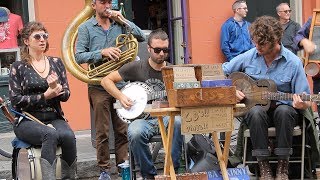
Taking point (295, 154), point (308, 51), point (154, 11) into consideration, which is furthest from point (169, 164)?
point (154, 11)

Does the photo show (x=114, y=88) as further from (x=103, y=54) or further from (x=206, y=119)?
(x=206, y=119)

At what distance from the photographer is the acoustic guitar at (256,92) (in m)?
6.30

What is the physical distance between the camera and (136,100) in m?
6.46

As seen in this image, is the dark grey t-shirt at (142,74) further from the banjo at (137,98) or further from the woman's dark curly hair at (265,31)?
the woman's dark curly hair at (265,31)

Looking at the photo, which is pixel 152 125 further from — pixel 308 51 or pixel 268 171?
pixel 308 51

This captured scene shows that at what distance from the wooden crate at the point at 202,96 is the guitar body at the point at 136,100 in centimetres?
86

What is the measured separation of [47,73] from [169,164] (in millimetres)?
1598

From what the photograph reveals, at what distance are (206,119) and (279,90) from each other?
121cm

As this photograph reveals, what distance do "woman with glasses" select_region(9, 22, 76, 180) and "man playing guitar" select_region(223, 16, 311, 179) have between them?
1560mm

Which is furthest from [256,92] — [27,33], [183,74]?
[27,33]

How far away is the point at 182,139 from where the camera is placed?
6.36m

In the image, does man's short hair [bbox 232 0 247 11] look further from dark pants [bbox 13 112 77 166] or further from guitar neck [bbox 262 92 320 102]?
dark pants [bbox 13 112 77 166]

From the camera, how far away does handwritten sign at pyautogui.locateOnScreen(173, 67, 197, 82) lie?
5.62 m

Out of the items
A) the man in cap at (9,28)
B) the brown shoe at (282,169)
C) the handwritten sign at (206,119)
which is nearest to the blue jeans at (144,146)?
the handwritten sign at (206,119)
